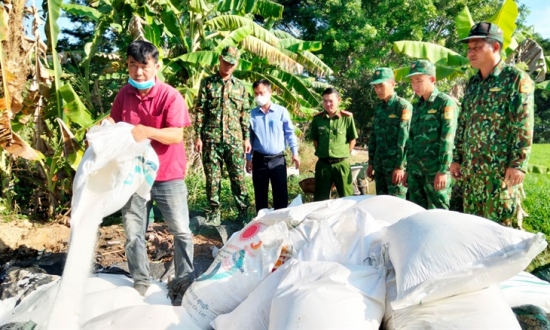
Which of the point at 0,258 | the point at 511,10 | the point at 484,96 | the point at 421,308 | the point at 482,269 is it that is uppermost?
the point at 511,10

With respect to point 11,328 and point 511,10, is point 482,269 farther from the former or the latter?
point 511,10

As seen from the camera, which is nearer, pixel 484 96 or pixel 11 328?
pixel 11 328

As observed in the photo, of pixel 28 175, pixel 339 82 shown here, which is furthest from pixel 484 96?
pixel 339 82

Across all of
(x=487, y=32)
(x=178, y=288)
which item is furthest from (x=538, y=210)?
(x=178, y=288)

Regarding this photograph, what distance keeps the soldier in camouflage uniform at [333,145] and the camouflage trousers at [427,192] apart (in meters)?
0.86

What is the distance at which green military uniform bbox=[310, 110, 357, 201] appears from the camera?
174 inches

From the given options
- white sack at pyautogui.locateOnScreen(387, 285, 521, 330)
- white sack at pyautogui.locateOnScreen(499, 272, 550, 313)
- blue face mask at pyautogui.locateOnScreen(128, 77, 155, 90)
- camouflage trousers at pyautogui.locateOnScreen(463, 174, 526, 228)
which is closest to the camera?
white sack at pyautogui.locateOnScreen(387, 285, 521, 330)

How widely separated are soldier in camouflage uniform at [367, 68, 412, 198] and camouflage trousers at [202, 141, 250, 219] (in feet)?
4.42

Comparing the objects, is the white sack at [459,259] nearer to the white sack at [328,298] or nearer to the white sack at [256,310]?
the white sack at [328,298]

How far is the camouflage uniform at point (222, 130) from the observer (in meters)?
4.41

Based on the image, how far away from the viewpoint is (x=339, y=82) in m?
16.0

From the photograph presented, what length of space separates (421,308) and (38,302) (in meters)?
2.00

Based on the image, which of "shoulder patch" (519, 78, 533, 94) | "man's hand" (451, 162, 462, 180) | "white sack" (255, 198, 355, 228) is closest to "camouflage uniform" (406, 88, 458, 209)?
"man's hand" (451, 162, 462, 180)

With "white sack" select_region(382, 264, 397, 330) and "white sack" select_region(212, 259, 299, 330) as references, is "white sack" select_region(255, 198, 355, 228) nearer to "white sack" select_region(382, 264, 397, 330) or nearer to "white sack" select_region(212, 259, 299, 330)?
"white sack" select_region(212, 259, 299, 330)
